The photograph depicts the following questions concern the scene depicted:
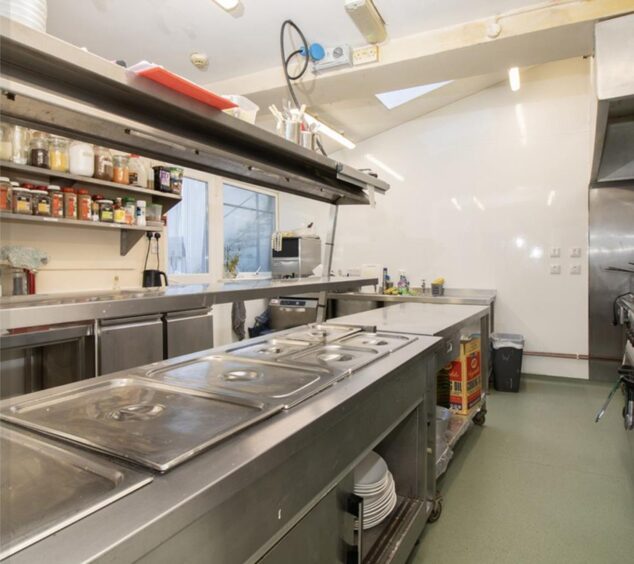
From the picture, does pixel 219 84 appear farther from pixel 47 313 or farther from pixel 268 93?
pixel 47 313

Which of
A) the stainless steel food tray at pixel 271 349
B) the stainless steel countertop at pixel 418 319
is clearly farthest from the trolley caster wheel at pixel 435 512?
the stainless steel food tray at pixel 271 349

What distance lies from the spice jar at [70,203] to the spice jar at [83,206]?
0.09 feet

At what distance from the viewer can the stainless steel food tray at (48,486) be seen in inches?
22.8

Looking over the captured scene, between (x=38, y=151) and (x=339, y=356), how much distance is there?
2.29 m

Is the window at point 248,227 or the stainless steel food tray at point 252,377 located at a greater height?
the window at point 248,227

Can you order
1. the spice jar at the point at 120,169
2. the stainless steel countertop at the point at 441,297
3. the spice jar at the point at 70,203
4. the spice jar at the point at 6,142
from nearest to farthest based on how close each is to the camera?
the spice jar at the point at 6,142 → the spice jar at the point at 70,203 → the spice jar at the point at 120,169 → the stainless steel countertop at the point at 441,297

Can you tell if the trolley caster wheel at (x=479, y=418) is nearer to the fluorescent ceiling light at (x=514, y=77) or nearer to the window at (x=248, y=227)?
the fluorescent ceiling light at (x=514, y=77)

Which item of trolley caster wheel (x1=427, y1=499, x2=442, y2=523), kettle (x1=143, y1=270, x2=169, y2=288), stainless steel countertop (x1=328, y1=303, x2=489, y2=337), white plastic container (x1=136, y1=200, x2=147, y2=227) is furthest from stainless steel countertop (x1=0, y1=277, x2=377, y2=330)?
kettle (x1=143, y1=270, x2=169, y2=288)

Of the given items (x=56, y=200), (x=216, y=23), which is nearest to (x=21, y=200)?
(x=56, y=200)

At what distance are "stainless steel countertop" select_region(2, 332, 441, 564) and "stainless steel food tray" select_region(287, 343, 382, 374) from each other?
0.37m

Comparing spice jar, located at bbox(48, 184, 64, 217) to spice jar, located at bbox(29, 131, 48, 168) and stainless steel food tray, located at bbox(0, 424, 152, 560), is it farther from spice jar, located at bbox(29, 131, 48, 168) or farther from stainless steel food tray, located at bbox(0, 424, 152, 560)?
stainless steel food tray, located at bbox(0, 424, 152, 560)

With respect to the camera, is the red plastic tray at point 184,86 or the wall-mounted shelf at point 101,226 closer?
the red plastic tray at point 184,86

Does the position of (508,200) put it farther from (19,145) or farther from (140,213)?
(19,145)

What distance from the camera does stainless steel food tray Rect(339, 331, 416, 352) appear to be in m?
1.78
